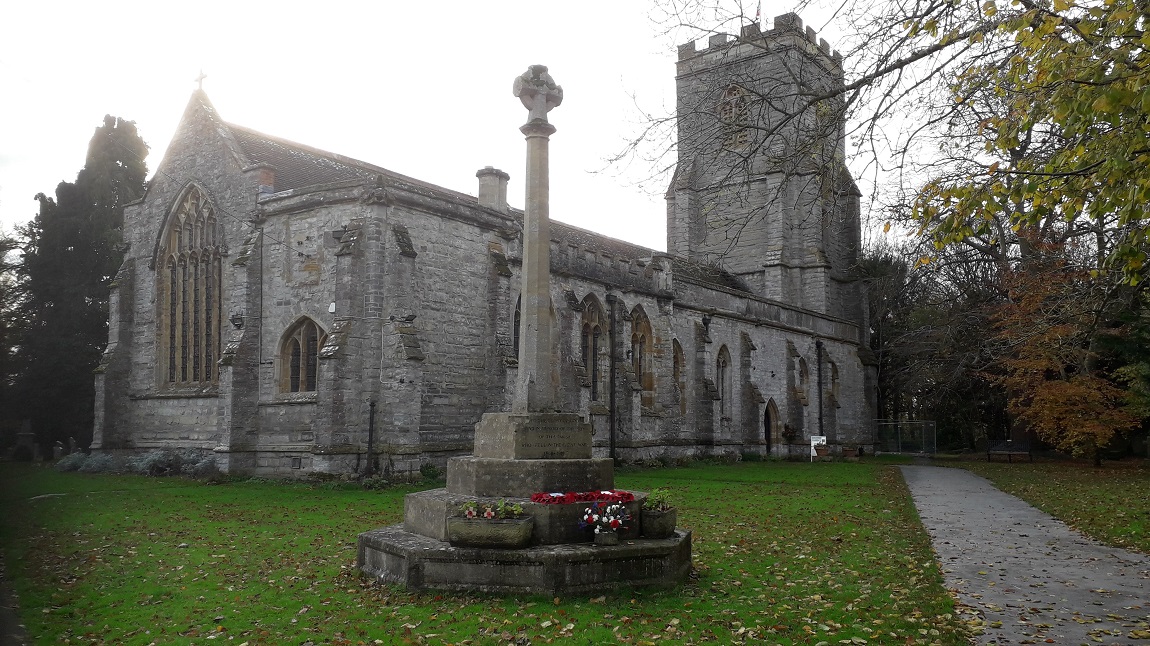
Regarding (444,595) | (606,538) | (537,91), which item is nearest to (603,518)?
(606,538)

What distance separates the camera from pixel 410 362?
64.4 ft

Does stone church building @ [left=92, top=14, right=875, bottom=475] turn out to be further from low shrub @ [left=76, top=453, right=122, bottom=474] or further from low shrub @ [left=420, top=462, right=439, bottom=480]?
low shrub @ [left=76, top=453, right=122, bottom=474]

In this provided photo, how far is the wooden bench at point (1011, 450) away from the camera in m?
33.2

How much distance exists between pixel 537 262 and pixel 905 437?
36.7m

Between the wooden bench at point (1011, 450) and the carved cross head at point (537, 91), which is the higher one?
the carved cross head at point (537, 91)

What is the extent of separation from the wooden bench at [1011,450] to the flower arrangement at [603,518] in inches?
1172

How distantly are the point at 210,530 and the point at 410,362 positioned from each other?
7.86m

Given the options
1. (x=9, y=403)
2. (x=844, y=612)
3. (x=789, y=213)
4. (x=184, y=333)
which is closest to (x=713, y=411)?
(x=789, y=213)

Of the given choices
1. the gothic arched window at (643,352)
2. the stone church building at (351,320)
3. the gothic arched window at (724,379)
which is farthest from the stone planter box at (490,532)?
the gothic arched window at (724,379)

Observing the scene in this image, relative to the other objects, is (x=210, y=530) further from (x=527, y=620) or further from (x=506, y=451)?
(x=527, y=620)

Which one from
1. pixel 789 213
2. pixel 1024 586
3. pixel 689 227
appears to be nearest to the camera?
pixel 1024 586

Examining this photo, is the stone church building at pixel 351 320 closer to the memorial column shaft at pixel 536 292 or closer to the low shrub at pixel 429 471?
the low shrub at pixel 429 471

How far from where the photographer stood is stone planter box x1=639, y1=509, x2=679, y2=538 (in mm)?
8633

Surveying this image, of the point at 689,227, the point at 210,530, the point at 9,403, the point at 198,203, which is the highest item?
the point at 689,227
